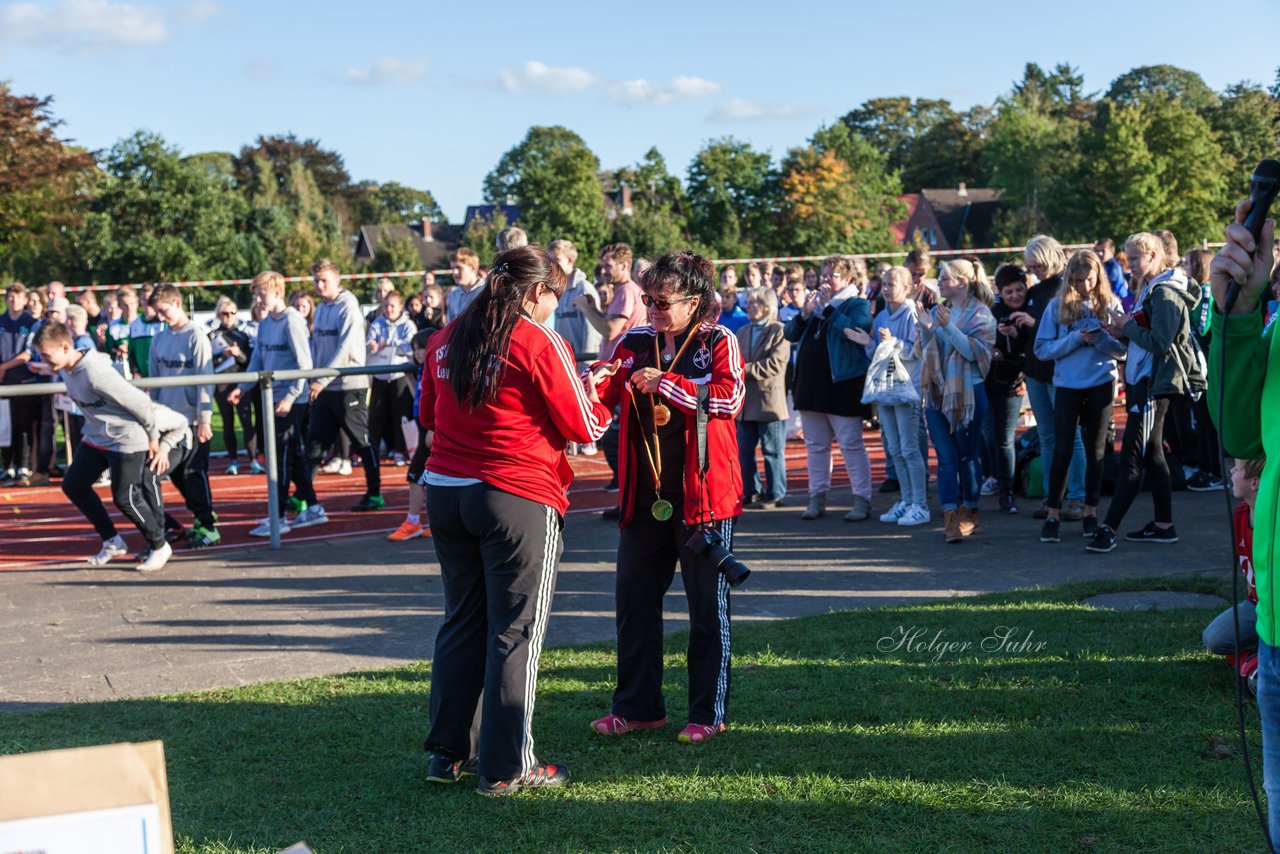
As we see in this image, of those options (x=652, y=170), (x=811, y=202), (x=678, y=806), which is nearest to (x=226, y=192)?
(x=652, y=170)

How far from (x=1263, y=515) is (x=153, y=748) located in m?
2.37

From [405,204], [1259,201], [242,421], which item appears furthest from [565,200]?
[405,204]

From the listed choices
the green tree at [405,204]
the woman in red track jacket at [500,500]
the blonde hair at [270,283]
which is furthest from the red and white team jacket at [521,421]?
the green tree at [405,204]

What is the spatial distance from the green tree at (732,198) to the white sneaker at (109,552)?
49.3 meters

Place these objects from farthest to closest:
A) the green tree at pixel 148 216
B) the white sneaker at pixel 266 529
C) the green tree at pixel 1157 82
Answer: the green tree at pixel 1157 82, the green tree at pixel 148 216, the white sneaker at pixel 266 529

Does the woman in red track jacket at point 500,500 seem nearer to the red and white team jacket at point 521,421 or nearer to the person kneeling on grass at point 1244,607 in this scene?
the red and white team jacket at point 521,421

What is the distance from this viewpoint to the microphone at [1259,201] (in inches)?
116

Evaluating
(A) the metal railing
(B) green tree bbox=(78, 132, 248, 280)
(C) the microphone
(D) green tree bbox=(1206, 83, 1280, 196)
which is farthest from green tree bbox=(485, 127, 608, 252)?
(C) the microphone

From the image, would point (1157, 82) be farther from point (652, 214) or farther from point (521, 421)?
point (521, 421)

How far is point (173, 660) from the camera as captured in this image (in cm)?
682

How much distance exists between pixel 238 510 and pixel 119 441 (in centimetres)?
331

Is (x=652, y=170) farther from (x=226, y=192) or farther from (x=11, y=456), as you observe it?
(x=11, y=456)

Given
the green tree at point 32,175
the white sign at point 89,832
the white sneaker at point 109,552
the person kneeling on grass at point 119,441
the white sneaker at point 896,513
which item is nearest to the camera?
the white sign at point 89,832

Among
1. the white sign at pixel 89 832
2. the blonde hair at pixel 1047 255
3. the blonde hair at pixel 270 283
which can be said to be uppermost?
the blonde hair at pixel 270 283
